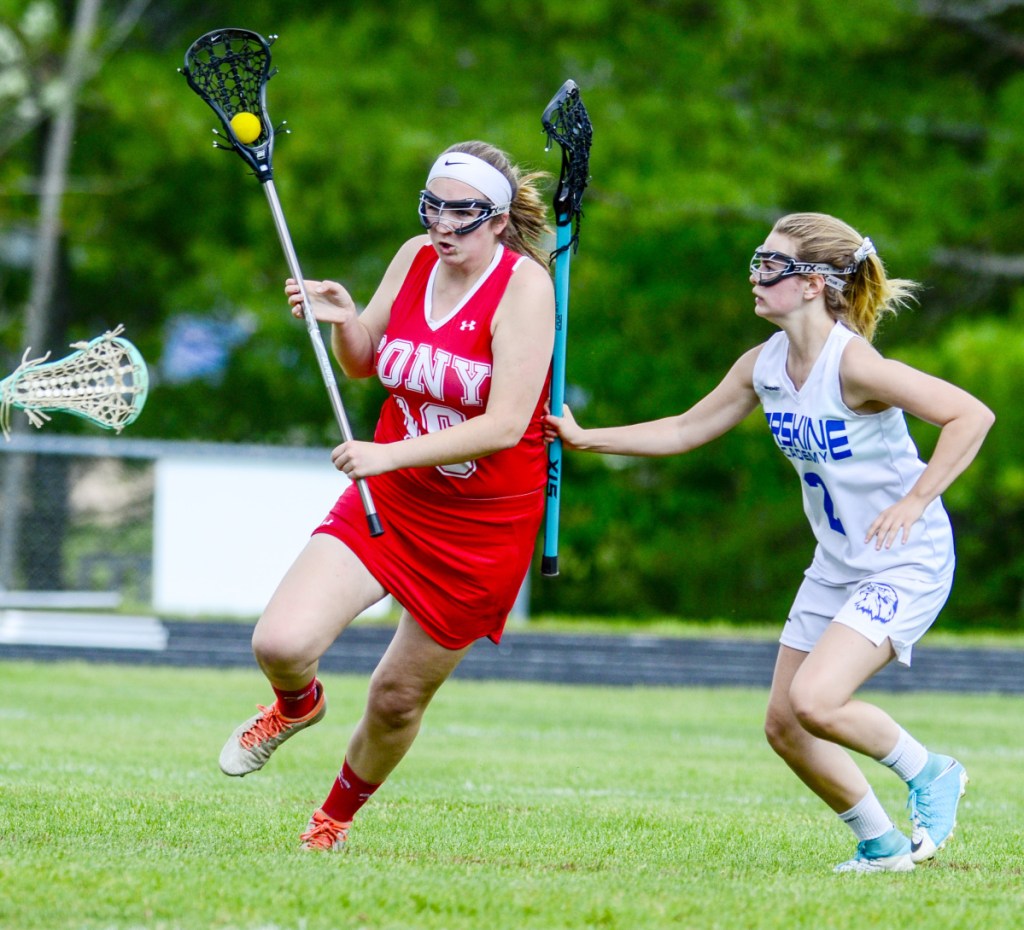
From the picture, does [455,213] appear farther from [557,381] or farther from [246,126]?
[246,126]

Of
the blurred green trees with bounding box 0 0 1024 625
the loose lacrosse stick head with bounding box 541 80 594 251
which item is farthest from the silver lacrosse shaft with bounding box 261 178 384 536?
the blurred green trees with bounding box 0 0 1024 625

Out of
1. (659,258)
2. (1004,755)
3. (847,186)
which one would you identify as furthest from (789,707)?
(659,258)

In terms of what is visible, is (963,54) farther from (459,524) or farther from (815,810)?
(459,524)

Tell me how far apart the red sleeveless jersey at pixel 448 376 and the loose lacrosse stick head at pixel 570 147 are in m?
0.63

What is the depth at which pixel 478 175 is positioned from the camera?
5.05 meters

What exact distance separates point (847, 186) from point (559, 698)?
980 cm

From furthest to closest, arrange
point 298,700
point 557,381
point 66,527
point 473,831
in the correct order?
1. point 66,527
2. point 473,831
3. point 557,381
4. point 298,700

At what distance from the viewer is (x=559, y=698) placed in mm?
12125

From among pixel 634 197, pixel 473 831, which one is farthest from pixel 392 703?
pixel 634 197

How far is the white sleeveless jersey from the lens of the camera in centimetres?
494

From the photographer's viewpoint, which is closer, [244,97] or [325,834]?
[325,834]

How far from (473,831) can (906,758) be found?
1.48m

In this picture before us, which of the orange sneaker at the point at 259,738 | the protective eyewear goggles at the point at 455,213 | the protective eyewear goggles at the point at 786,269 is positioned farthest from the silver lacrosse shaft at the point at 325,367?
the protective eyewear goggles at the point at 786,269

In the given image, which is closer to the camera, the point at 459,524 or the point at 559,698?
the point at 459,524
